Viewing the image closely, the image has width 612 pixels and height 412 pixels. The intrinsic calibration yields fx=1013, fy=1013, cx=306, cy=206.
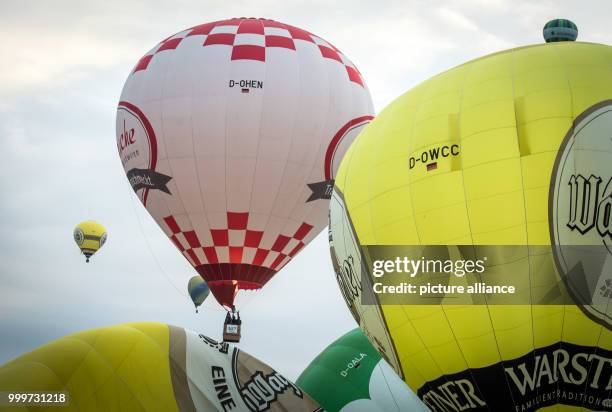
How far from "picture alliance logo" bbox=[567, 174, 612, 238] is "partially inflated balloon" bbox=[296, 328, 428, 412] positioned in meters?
4.49

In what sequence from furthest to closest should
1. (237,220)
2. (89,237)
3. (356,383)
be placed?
(89,237) < (237,220) < (356,383)

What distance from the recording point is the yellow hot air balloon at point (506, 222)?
9688mm

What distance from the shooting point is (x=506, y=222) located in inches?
389

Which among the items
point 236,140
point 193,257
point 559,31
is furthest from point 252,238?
point 559,31

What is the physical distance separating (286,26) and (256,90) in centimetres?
196

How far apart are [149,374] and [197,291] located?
16.6m

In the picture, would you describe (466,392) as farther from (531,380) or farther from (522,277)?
(522,277)

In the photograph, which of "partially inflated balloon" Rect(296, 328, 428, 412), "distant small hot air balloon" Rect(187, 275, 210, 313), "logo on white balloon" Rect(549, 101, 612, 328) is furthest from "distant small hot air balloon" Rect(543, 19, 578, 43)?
"distant small hot air balloon" Rect(187, 275, 210, 313)

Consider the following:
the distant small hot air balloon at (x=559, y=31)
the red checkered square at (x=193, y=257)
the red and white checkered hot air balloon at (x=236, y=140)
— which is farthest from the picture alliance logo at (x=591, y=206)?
the red checkered square at (x=193, y=257)

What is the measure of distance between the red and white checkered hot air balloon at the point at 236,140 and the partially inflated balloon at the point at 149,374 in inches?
188

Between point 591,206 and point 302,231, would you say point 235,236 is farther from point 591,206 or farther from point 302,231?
point 591,206

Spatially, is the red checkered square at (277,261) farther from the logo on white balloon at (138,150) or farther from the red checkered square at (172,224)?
the logo on white balloon at (138,150)

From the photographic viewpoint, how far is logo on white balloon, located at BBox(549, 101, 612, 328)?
9.64 meters

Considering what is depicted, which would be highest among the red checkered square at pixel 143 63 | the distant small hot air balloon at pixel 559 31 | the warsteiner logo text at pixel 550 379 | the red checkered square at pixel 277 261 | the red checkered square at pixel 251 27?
the red checkered square at pixel 251 27
